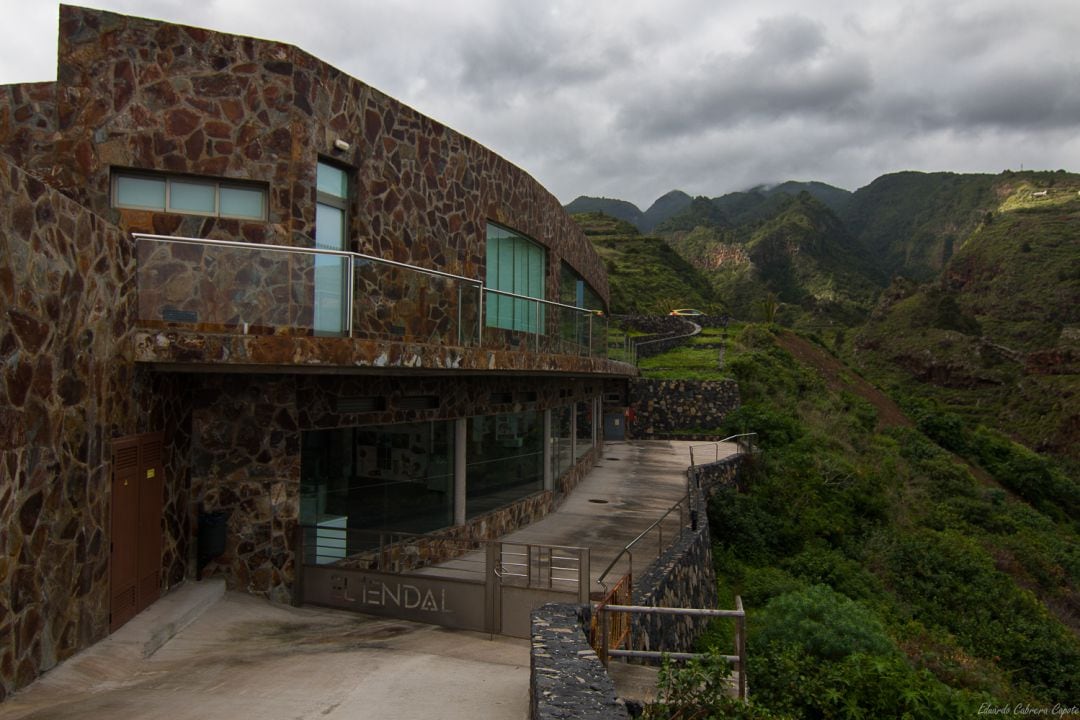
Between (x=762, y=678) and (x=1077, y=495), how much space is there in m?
41.1

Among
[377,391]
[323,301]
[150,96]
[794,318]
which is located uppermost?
[794,318]

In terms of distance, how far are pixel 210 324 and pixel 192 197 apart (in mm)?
2668

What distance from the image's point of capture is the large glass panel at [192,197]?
10867mm

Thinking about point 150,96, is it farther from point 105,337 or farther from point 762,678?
point 762,678

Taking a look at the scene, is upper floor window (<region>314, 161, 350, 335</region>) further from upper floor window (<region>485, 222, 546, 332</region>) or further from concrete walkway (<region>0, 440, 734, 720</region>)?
concrete walkway (<region>0, 440, 734, 720</region>)

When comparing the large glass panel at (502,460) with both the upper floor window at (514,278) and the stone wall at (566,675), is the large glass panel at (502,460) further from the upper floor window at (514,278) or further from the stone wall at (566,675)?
the stone wall at (566,675)

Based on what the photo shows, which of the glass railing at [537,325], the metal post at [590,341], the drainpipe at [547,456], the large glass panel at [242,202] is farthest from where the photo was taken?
the drainpipe at [547,456]

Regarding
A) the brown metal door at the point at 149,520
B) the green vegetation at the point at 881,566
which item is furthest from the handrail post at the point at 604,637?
the brown metal door at the point at 149,520

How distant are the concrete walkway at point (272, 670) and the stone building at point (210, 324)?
1.25 ft

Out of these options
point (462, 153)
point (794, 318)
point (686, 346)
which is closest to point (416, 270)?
point (462, 153)

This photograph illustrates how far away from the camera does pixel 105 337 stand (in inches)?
328

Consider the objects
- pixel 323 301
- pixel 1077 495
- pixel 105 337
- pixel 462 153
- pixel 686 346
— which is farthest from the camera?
pixel 686 346

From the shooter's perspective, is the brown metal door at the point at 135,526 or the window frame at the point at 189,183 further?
the window frame at the point at 189,183
